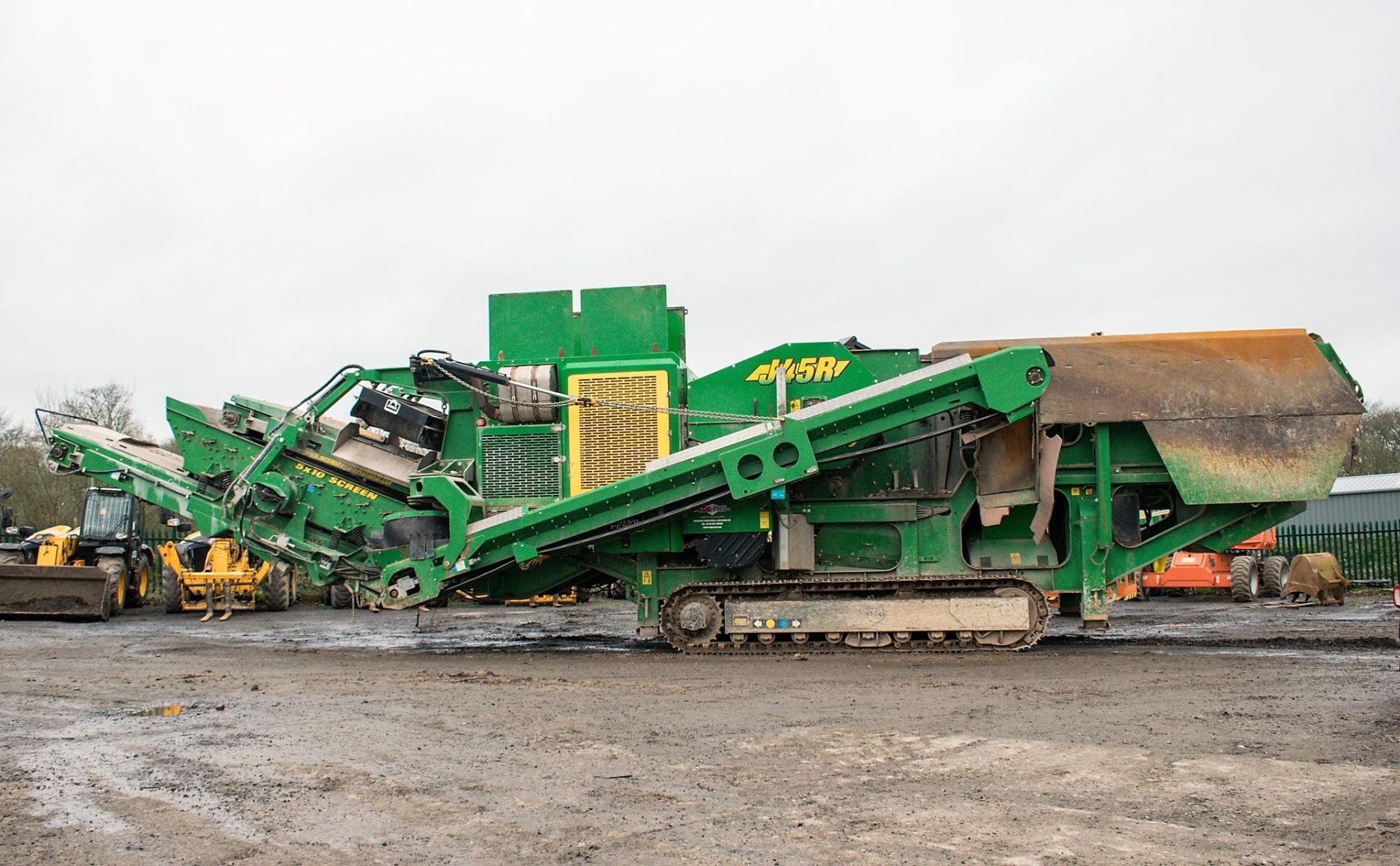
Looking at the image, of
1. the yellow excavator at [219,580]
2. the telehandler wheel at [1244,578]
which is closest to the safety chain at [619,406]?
the yellow excavator at [219,580]

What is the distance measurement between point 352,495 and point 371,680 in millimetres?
3020

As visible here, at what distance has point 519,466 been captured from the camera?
36.3 feet

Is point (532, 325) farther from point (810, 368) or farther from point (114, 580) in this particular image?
point (114, 580)

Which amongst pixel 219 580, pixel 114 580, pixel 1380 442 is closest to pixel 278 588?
pixel 219 580

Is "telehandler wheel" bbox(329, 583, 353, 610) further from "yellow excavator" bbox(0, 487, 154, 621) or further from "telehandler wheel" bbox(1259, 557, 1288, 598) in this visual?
"telehandler wheel" bbox(1259, 557, 1288, 598)

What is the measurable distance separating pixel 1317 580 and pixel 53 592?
20403 millimetres

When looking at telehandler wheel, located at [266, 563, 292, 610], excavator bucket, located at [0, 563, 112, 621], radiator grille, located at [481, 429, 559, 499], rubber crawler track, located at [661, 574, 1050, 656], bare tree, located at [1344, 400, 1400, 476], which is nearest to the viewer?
rubber crawler track, located at [661, 574, 1050, 656]

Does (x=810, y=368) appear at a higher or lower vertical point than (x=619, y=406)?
higher

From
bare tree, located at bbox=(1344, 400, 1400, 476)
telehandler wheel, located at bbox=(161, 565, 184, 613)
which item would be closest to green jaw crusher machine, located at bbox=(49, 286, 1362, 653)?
telehandler wheel, located at bbox=(161, 565, 184, 613)

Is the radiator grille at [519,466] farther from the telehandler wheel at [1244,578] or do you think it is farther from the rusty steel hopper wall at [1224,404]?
the telehandler wheel at [1244,578]

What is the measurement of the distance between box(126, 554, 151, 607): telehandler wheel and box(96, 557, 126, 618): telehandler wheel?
15.4 inches

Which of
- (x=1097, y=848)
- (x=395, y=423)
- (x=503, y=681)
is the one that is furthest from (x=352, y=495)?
(x=1097, y=848)

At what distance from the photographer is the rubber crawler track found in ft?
32.6

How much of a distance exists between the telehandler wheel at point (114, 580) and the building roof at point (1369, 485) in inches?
1487
